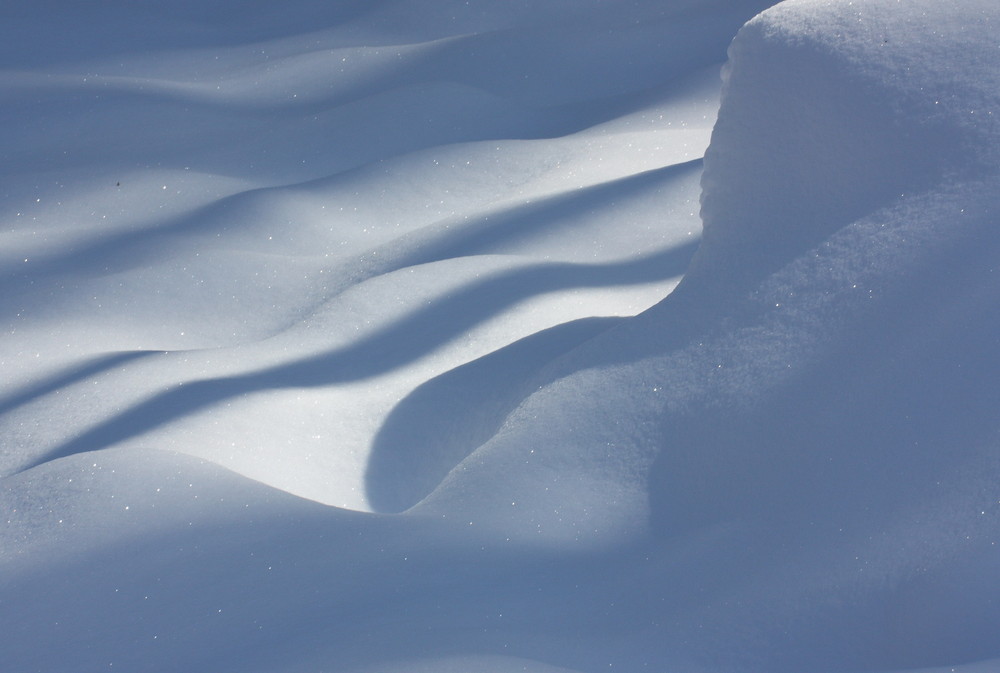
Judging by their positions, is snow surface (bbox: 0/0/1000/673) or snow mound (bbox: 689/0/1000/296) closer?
snow surface (bbox: 0/0/1000/673)

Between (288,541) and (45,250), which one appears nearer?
(288,541)

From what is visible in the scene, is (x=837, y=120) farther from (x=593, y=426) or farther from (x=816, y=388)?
(x=593, y=426)

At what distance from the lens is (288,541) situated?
105cm

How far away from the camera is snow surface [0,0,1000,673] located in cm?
89

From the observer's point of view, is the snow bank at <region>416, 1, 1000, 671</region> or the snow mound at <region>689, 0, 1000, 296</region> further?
the snow mound at <region>689, 0, 1000, 296</region>

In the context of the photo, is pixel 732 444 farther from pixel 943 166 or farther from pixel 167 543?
Result: pixel 167 543

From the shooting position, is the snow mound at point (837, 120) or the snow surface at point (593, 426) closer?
the snow surface at point (593, 426)

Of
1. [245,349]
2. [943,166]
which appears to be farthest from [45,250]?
[943,166]

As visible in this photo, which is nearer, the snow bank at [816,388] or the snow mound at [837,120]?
the snow bank at [816,388]

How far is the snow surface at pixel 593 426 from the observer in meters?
0.89

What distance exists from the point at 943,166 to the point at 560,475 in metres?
0.57

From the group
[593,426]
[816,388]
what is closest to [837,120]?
[816,388]

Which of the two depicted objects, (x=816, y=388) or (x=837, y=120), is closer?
(x=816, y=388)

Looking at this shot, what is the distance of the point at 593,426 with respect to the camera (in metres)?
1.11
